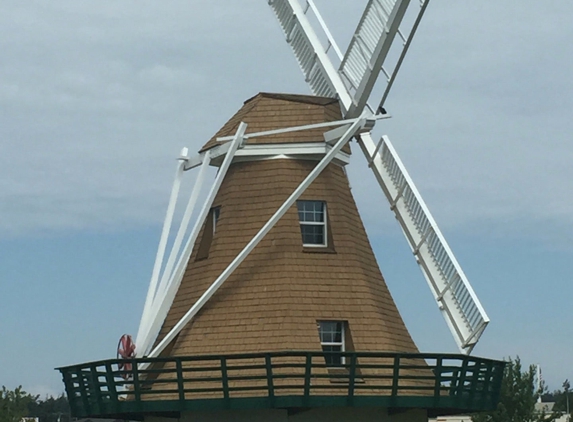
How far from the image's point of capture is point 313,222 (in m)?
19.1

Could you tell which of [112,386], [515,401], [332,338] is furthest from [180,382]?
[515,401]

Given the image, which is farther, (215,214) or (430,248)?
(215,214)

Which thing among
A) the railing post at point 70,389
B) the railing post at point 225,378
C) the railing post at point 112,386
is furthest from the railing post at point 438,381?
the railing post at point 70,389

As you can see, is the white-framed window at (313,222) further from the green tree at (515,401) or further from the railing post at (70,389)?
the green tree at (515,401)

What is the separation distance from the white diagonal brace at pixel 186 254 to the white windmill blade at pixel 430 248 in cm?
293

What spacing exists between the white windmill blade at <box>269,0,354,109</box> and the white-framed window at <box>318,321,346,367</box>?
415cm

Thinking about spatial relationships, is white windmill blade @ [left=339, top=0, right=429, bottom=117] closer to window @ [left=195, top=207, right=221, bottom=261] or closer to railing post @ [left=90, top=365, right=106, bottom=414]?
window @ [left=195, top=207, right=221, bottom=261]

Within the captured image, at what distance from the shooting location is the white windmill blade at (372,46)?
17469mm

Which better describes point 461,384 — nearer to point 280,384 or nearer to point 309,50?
point 280,384

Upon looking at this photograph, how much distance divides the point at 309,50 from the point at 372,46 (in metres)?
2.78

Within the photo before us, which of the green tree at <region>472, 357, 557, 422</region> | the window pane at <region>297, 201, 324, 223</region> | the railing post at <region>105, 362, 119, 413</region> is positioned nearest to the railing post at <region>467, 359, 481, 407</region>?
the window pane at <region>297, 201, 324, 223</region>

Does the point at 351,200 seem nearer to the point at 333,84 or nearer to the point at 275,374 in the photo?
the point at 333,84

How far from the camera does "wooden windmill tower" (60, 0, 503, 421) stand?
1702 centimetres

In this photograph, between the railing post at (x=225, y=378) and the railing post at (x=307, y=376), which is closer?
the railing post at (x=307, y=376)
